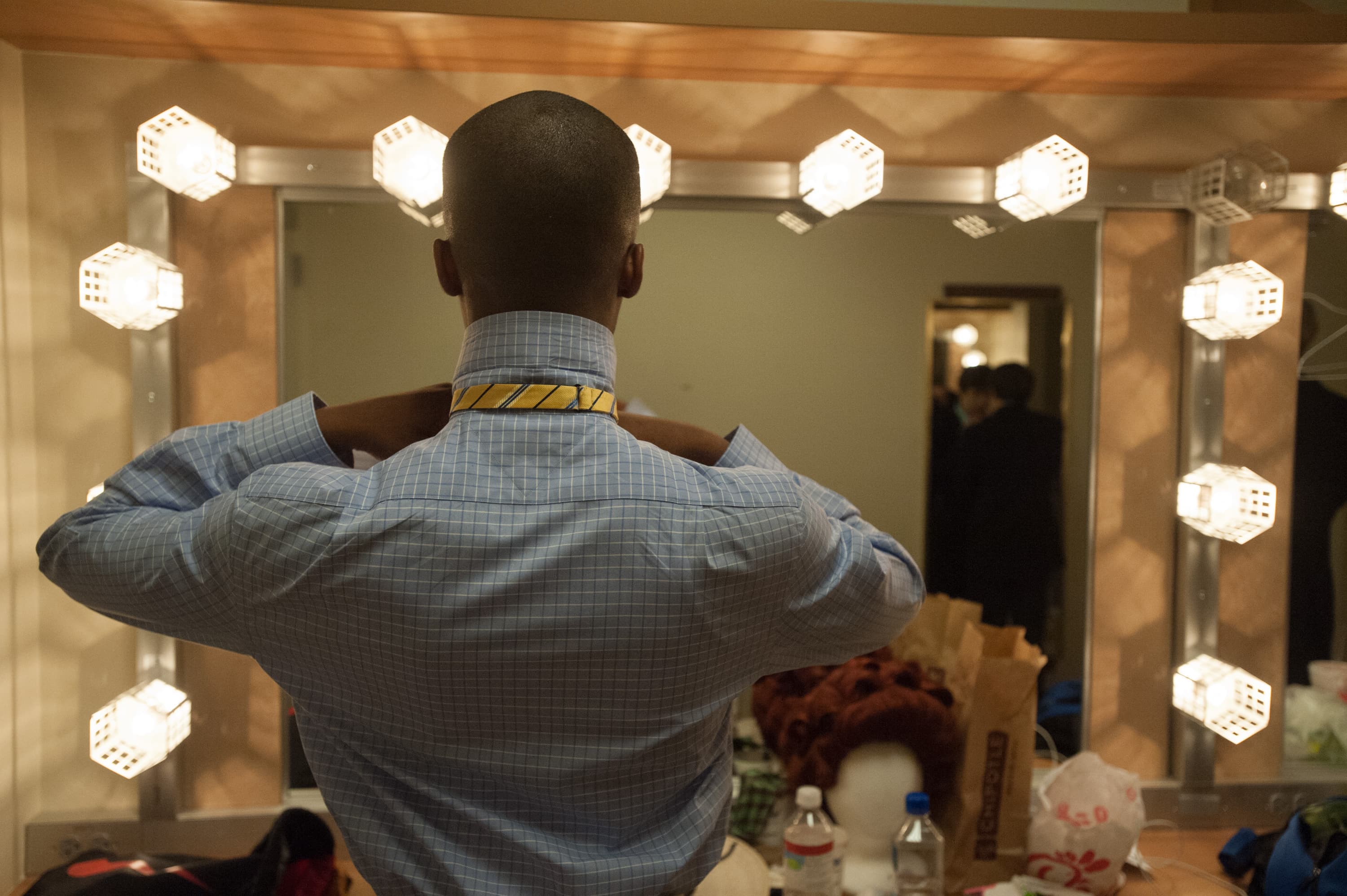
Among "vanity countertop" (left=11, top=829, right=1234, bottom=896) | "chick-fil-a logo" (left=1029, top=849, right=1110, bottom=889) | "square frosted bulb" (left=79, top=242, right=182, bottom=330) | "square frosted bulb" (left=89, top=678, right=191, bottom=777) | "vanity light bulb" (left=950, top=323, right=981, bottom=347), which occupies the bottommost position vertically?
"vanity countertop" (left=11, top=829, right=1234, bottom=896)

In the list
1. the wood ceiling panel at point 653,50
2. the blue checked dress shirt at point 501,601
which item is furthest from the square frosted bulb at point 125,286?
the blue checked dress shirt at point 501,601

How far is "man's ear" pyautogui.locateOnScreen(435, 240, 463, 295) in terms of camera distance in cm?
78

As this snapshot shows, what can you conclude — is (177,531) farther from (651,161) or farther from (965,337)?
(965,337)

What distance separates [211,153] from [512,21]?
19.1 inches

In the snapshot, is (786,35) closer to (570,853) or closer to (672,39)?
(672,39)

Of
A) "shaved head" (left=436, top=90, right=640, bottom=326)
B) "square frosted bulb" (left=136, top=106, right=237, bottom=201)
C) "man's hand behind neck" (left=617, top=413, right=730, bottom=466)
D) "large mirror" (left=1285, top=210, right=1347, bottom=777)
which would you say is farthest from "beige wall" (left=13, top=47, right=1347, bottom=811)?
"shaved head" (left=436, top=90, right=640, bottom=326)

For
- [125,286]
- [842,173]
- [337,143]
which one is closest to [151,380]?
[125,286]

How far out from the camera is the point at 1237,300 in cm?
146

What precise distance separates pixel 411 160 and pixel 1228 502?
138cm

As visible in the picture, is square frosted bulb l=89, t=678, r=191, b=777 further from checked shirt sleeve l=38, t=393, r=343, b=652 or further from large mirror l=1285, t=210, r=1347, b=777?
large mirror l=1285, t=210, r=1347, b=777

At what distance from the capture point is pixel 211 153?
4.39ft

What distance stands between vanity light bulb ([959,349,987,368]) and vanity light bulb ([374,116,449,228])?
0.89 metres

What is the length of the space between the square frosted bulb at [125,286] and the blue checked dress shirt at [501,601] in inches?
25.4

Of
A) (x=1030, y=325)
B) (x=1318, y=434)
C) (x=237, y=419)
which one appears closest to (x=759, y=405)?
(x=1030, y=325)
